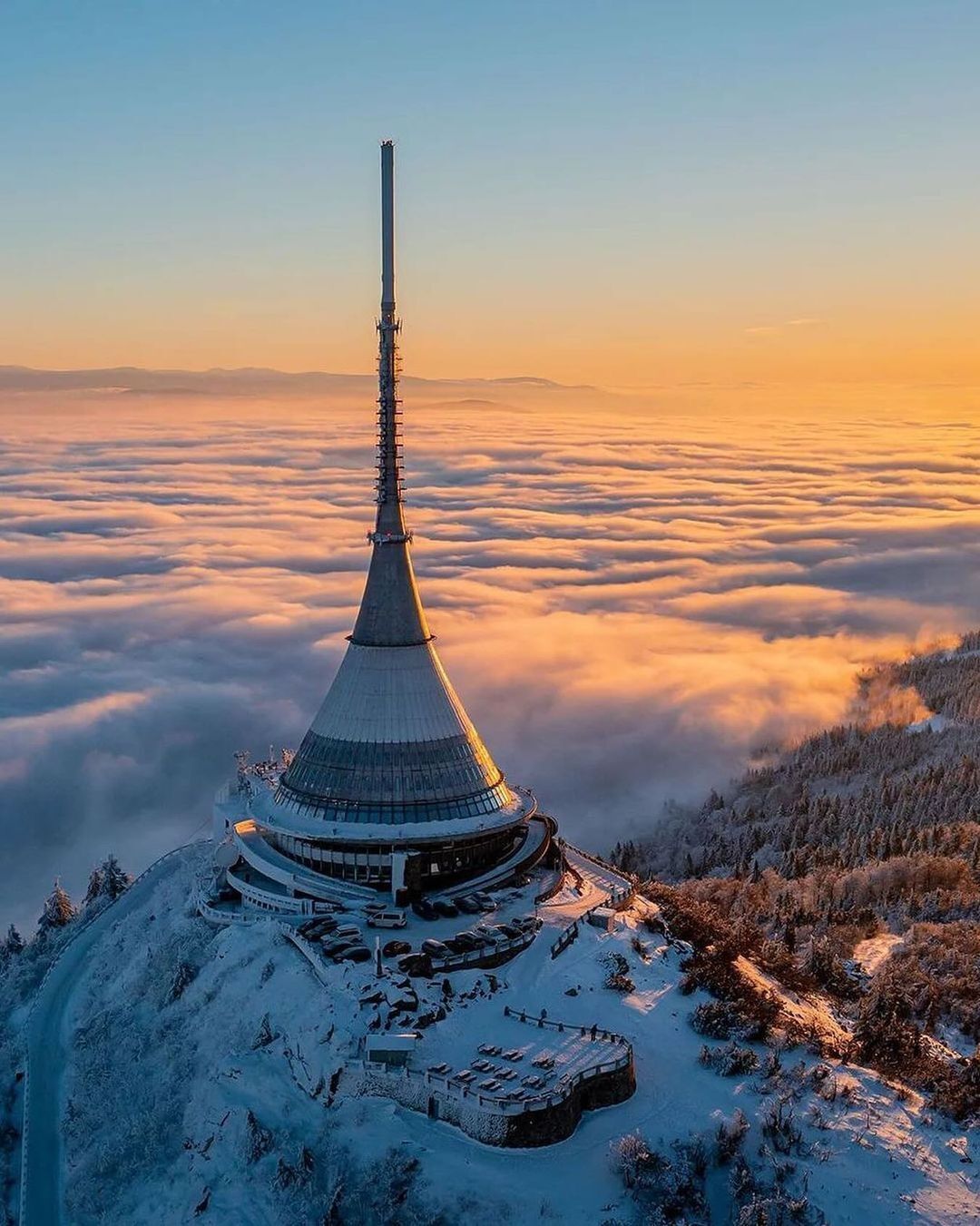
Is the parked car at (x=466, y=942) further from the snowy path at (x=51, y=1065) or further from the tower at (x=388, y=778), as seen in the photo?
the snowy path at (x=51, y=1065)

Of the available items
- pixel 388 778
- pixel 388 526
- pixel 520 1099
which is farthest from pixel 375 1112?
pixel 388 526

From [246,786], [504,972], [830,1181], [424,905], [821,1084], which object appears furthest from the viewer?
[246,786]

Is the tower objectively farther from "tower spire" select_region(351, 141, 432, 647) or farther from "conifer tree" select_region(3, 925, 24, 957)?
"conifer tree" select_region(3, 925, 24, 957)

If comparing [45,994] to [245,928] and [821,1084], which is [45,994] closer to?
[245,928]

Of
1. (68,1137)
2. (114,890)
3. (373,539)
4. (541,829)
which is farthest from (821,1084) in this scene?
(114,890)

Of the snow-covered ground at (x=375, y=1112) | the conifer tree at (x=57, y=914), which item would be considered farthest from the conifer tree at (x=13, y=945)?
the snow-covered ground at (x=375, y=1112)

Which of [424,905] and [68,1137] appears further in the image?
[424,905]

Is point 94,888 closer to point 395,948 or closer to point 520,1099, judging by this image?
point 395,948

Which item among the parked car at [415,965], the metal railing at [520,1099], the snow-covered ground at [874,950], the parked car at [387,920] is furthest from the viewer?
the snow-covered ground at [874,950]
